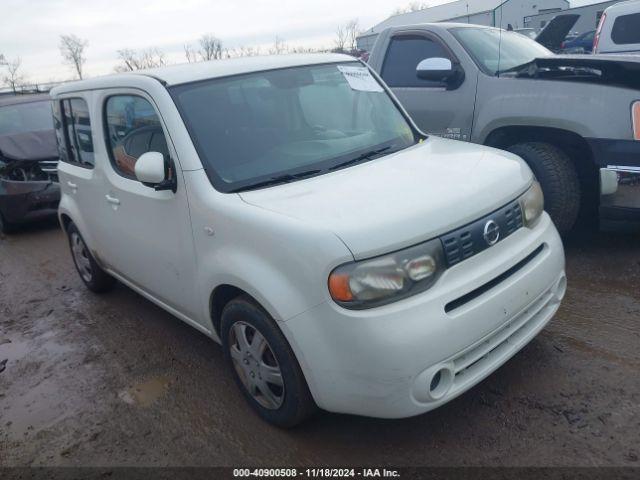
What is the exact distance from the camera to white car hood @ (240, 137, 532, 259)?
227cm

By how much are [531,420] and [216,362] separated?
6.39 feet

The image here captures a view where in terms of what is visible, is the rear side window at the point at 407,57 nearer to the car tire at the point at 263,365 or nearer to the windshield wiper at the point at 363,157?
the windshield wiper at the point at 363,157

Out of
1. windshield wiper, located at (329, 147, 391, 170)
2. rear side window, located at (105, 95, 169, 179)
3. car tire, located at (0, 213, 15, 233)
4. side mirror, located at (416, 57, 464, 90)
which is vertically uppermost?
side mirror, located at (416, 57, 464, 90)

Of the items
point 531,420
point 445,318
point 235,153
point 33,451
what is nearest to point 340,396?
point 445,318

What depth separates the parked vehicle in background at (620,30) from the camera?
846cm

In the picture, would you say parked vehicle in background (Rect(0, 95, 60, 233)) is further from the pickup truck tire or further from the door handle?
the pickup truck tire

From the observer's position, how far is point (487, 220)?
253 centimetres

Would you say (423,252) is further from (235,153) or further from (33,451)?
(33,451)

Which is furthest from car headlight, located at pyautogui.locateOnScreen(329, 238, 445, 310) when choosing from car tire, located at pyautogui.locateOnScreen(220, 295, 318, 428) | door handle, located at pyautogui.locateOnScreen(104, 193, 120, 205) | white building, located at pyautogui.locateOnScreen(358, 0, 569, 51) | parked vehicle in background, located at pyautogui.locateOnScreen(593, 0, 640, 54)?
white building, located at pyautogui.locateOnScreen(358, 0, 569, 51)

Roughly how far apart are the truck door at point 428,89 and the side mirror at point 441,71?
4 centimetres

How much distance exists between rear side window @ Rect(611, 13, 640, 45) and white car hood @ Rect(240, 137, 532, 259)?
714 cm

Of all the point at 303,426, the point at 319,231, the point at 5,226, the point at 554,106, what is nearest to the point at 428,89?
the point at 554,106

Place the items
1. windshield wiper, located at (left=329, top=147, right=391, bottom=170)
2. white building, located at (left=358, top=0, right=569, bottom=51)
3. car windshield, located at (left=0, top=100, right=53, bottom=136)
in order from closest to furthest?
windshield wiper, located at (left=329, top=147, right=391, bottom=170)
car windshield, located at (left=0, top=100, right=53, bottom=136)
white building, located at (left=358, top=0, right=569, bottom=51)

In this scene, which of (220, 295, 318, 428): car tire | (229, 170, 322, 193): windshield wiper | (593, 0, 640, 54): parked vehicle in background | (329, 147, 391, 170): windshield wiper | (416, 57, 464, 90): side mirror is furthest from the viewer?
(593, 0, 640, 54): parked vehicle in background
